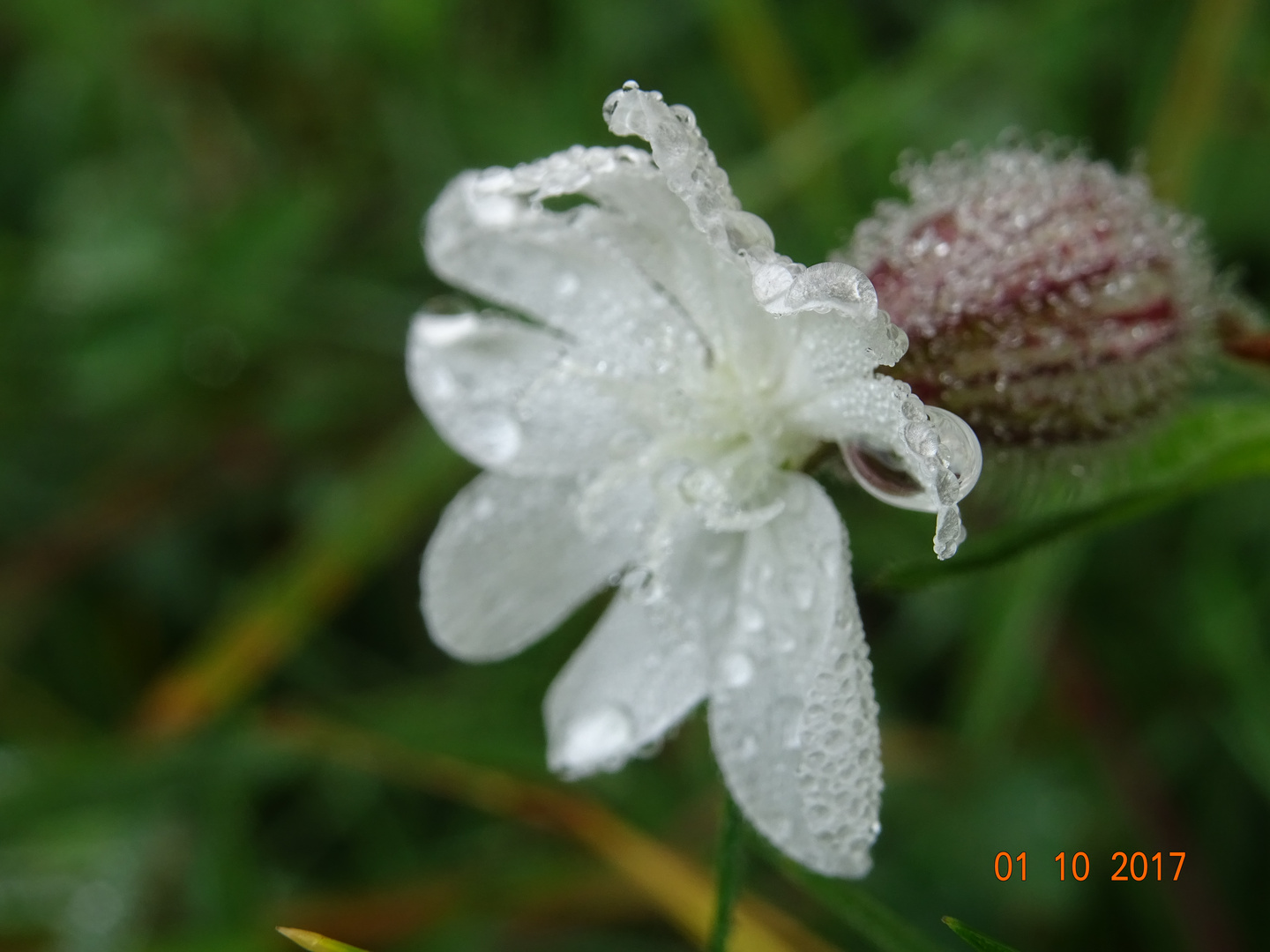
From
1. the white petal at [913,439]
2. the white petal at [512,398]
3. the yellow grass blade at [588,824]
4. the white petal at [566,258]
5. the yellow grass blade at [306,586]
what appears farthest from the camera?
the yellow grass blade at [306,586]

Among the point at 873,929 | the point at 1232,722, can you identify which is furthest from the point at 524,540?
the point at 1232,722

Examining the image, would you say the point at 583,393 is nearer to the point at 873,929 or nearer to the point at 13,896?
the point at 873,929

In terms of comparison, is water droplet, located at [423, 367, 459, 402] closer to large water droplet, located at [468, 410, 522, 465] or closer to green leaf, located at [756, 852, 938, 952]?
large water droplet, located at [468, 410, 522, 465]

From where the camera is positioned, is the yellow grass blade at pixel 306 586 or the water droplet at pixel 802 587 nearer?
the water droplet at pixel 802 587

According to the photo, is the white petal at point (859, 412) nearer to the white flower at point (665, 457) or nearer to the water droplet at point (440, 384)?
the white flower at point (665, 457)
